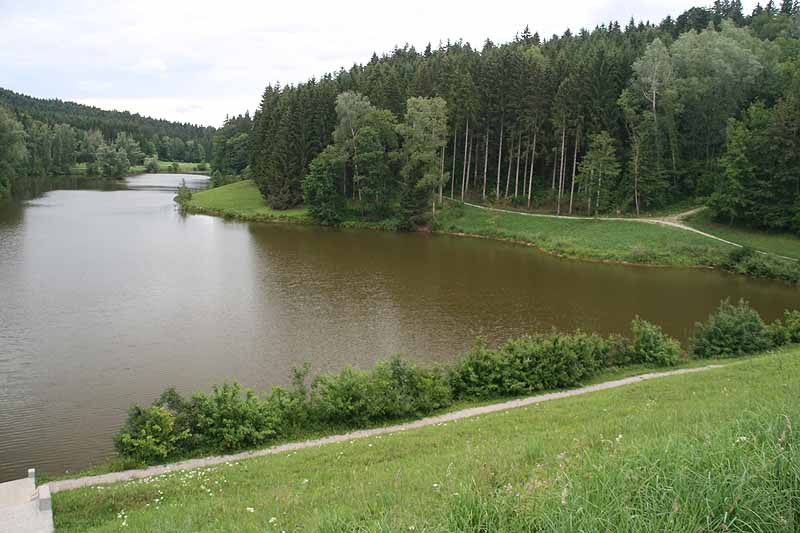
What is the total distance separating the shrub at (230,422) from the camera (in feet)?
48.2

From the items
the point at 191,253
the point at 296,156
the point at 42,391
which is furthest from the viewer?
the point at 296,156

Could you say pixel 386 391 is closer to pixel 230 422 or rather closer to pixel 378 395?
pixel 378 395

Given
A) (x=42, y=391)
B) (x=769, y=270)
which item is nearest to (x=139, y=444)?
(x=42, y=391)

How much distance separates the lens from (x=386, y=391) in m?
16.7

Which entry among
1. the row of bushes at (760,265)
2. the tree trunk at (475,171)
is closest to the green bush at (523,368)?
the row of bushes at (760,265)

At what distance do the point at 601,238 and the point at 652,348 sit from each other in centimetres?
2835

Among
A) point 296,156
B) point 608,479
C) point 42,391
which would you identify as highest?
point 296,156

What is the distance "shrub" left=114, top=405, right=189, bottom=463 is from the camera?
13750mm

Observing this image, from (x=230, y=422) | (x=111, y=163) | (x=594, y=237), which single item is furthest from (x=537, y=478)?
(x=111, y=163)

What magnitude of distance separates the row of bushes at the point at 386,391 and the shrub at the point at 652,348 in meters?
0.03

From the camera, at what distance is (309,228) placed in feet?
196

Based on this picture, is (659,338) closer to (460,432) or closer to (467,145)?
(460,432)

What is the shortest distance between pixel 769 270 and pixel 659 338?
23.9 metres

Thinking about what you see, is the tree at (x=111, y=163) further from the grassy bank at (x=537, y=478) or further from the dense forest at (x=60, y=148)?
the grassy bank at (x=537, y=478)
